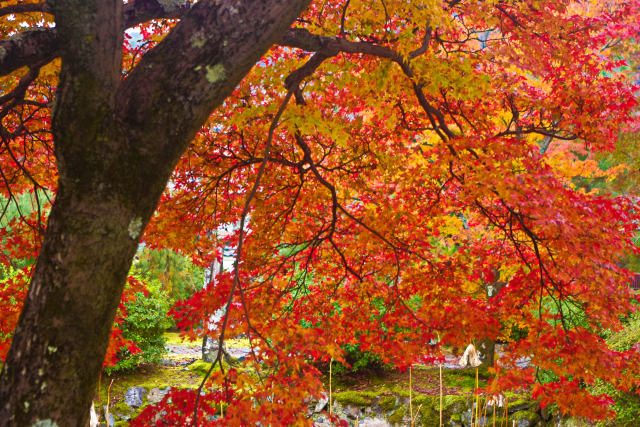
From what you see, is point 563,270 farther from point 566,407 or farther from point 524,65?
point 524,65

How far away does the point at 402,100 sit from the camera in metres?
4.12

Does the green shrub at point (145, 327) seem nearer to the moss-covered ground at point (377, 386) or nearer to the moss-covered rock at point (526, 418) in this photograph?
the moss-covered ground at point (377, 386)

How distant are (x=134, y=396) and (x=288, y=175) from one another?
4.17 m

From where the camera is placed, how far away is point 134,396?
19.7 feet

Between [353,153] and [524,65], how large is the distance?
149 centimetres

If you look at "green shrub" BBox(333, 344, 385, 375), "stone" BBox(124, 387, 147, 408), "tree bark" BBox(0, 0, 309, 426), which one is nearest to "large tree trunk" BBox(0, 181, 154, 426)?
"tree bark" BBox(0, 0, 309, 426)

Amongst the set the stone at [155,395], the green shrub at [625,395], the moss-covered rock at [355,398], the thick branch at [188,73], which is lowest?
the stone at [155,395]

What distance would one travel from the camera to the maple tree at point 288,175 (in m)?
1.48

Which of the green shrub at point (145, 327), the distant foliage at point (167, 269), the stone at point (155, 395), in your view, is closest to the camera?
the stone at point (155, 395)

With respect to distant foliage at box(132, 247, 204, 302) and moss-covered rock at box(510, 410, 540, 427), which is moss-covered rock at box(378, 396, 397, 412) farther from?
distant foliage at box(132, 247, 204, 302)

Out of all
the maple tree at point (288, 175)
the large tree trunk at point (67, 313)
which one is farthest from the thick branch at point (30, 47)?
the large tree trunk at point (67, 313)

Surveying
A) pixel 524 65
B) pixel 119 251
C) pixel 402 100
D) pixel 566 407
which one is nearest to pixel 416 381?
pixel 566 407

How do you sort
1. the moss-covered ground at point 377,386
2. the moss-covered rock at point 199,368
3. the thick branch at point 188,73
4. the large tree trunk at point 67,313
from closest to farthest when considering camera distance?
the large tree trunk at point 67,313 < the thick branch at point 188,73 < the moss-covered ground at point 377,386 < the moss-covered rock at point 199,368

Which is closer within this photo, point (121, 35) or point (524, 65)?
point (121, 35)
